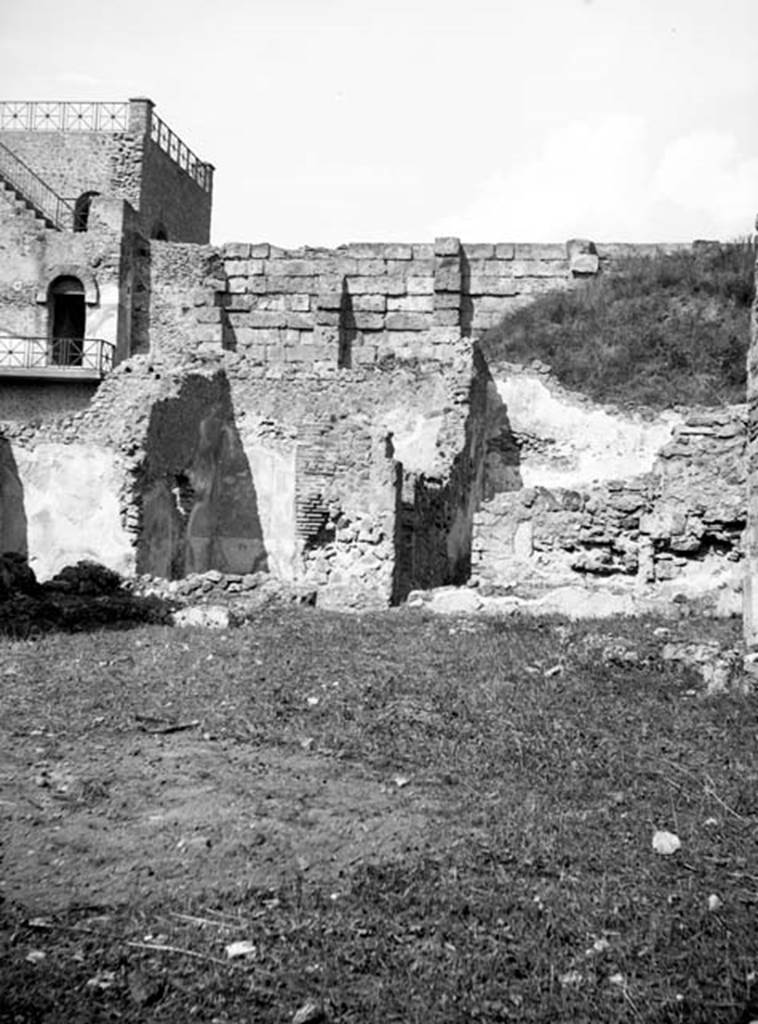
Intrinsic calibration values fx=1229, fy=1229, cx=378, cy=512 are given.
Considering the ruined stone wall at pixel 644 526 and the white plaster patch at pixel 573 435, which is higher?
the white plaster patch at pixel 573 435

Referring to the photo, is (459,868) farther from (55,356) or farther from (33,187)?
(33,187)

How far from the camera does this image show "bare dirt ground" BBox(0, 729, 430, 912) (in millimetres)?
4758

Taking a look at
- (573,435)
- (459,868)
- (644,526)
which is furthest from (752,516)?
(573,435)

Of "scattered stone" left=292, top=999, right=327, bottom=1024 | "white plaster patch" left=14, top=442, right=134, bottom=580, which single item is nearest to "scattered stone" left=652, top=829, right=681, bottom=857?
"scattered stone" left=292, top=999, right=327, bottom=1024

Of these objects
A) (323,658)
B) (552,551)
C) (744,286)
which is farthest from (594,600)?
(744,286)

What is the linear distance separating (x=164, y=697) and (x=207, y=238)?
28.9 metres

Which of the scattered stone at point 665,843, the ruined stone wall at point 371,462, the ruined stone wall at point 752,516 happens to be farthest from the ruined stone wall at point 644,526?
the scattered stone at point 665,843

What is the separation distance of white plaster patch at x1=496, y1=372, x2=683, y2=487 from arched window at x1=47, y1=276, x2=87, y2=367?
32.4 ft

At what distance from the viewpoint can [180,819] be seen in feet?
17.8

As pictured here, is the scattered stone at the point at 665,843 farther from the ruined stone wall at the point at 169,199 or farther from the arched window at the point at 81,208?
the arched window at the point at 81,208

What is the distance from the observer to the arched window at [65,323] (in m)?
26.6

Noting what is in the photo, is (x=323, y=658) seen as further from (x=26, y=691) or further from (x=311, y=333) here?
(x=311, y=333)

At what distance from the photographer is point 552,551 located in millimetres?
14547

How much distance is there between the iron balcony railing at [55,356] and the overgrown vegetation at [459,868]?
17.4 meters
